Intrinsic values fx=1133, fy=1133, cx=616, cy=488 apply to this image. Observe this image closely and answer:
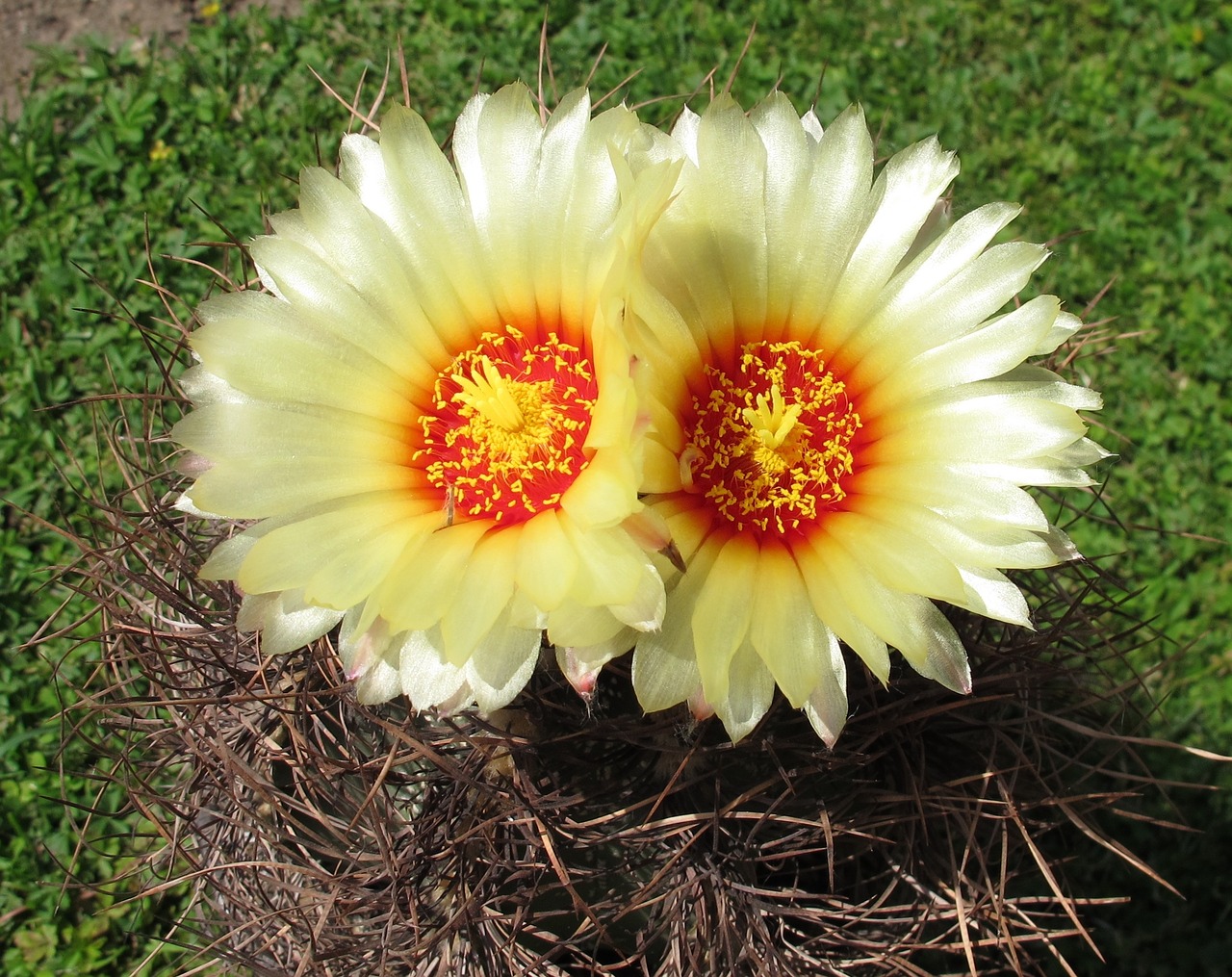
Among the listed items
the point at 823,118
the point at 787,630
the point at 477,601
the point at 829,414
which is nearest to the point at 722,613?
the point at 787,630

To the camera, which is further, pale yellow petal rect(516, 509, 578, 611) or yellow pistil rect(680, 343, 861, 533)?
yellow pistil rect(680, 343, 861, 533)

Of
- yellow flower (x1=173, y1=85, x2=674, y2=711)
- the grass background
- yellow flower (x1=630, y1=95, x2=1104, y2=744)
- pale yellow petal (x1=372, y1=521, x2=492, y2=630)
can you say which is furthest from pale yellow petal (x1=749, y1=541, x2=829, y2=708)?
the grass background

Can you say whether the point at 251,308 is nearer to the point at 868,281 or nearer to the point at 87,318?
the point at 868,281

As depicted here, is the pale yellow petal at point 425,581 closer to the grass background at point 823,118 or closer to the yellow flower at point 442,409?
the yellow flower at point 442,409

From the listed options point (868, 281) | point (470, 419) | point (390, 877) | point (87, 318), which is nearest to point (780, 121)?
point (868, 281)

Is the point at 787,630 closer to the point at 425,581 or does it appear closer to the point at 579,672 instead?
the point at 579,672

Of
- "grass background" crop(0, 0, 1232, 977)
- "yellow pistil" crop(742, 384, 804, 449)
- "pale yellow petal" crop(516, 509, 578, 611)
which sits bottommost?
"grass background" crop(0, 0, 1232, 977)

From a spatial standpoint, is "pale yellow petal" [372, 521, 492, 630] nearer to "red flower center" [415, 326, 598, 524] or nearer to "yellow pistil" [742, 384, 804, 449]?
"red flower center" [415, 326, 598, 524]
